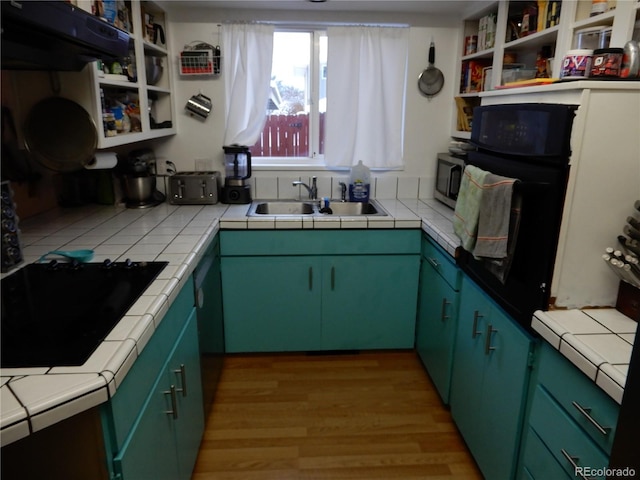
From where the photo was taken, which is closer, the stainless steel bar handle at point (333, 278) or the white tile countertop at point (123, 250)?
the white tile countertop at point (123, 250)

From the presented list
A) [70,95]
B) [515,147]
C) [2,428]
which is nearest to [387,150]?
[515,147]

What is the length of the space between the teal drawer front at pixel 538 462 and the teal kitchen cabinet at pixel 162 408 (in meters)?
1.09

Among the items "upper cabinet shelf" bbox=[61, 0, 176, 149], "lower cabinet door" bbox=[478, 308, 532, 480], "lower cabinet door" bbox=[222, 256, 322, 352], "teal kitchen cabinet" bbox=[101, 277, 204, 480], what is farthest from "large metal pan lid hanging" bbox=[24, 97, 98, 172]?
"lower cabinet door" bbox=[478, 308, 532, 480]

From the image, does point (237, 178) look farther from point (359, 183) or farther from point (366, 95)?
point (366, 95)

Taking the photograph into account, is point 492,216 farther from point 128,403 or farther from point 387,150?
point 387,150

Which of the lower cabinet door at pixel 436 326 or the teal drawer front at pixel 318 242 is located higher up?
the teal drawer front at pixel 318 242

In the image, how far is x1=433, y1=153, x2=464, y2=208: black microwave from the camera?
250cm

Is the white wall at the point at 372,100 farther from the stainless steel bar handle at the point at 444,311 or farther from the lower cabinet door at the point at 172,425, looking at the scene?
the lower cabinet door at the point at 172,425

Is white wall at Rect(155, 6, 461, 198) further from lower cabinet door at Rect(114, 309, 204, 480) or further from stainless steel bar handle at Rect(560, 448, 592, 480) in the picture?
stainless steel bar handle at Rect(560, 448, 592, 480)

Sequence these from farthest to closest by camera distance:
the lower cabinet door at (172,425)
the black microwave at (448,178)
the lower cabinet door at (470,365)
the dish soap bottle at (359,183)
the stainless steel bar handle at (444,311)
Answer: the dish soap bottle at (359,183)
the black microwave at (448,178)
the stainless steel bar handle at (444,311)
the lower cabinet door at (470,365)
the lower cabinet door at (172,425)

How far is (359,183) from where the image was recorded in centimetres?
281

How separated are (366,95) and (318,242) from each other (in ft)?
3.44

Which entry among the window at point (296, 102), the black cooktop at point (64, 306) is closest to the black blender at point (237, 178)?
the window at point (296, 102)

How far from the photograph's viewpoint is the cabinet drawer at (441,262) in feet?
6.42
